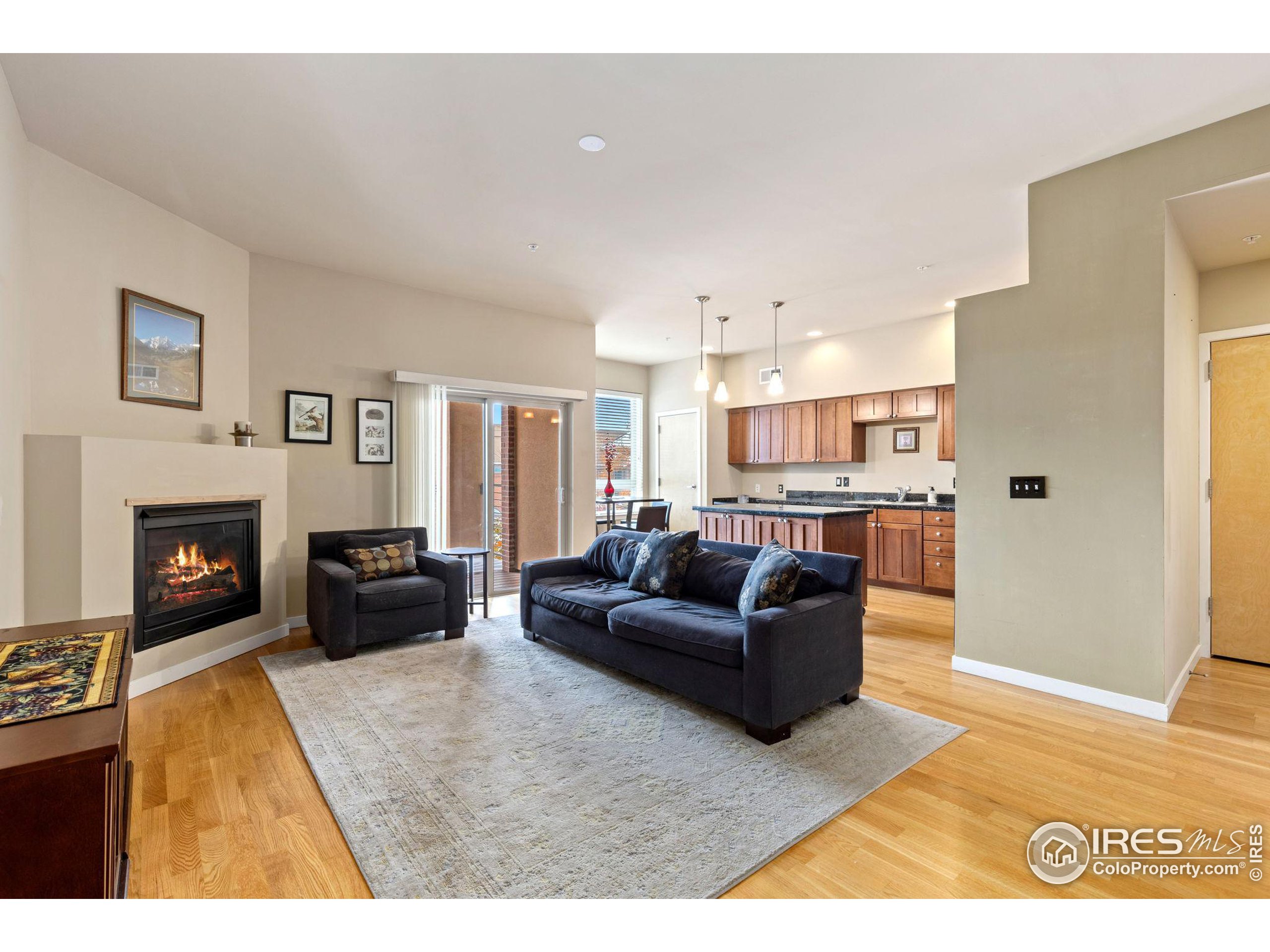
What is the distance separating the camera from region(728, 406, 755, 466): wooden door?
777 centimetres

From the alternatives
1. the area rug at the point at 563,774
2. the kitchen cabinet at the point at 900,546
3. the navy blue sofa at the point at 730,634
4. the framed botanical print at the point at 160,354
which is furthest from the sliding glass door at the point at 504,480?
the kitchen cabinet at the point at 900,546

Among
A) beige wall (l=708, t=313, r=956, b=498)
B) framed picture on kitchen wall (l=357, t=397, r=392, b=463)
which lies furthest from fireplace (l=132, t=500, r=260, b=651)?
beige wall (l=708, t=313, r=956, b=498)

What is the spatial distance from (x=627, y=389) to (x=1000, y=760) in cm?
658

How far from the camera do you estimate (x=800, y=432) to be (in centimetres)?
721

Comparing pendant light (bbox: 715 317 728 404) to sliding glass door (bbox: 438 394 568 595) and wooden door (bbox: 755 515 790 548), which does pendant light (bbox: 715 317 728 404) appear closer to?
wooden door (bbox: 755 515 790 548)

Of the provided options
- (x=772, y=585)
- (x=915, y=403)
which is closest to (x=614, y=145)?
(x=772, y=585)

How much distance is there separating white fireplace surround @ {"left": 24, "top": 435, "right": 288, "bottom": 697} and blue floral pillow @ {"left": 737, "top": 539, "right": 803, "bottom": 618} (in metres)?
3.19

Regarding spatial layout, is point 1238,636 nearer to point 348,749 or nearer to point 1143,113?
point 1143,113

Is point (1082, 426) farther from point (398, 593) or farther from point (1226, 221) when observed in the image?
point (398, 593)

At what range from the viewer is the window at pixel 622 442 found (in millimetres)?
8242

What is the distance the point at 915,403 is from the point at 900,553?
154 centimetres

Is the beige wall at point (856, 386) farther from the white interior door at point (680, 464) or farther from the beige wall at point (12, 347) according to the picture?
the beige wall at point (12, 347)

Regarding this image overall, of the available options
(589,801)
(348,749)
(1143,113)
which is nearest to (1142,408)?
(1143,113)

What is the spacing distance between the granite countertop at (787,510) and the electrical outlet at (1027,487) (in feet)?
6.06
